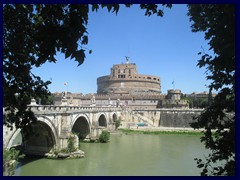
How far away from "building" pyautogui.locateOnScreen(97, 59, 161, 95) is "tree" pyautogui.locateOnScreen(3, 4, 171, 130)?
164ft

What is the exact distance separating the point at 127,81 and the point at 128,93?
460cm

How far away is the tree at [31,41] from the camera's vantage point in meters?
3.28

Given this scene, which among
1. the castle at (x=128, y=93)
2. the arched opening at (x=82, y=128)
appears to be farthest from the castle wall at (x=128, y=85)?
the arched opening at (x=82, y=128)

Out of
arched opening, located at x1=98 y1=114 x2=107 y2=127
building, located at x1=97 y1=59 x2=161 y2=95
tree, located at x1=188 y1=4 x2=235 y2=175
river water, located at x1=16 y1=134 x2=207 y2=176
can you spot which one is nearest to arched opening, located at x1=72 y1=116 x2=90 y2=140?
river water, located at x1=16 y1=134 x2=207 y2=176

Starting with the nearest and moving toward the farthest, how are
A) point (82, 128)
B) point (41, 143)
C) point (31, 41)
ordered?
point (31, 41)
point (41, 143)
point (82, 128)

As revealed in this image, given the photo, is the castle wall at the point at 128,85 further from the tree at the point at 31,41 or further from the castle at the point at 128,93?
the tree at the point at 31,41

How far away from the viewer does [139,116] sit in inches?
1558

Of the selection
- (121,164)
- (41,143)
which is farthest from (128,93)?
(121,164)

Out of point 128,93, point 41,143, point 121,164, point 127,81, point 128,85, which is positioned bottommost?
point 121,164

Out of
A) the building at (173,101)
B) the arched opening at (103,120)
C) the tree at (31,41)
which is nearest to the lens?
the tree at (31,41)

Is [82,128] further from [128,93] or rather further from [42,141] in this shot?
[128,93]

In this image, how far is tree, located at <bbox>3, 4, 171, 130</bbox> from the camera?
3.28m

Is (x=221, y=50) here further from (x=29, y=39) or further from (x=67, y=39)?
(x=29, y=39)

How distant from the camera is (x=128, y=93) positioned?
5216 centimetres
